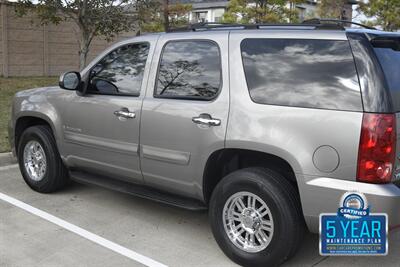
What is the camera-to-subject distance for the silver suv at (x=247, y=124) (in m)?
3.31

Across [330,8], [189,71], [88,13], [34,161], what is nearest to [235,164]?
[189,71]

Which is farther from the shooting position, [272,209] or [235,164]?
[235,164]

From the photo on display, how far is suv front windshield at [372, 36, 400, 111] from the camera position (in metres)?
3.38

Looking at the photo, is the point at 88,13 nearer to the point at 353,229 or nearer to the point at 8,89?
the point at 8,89

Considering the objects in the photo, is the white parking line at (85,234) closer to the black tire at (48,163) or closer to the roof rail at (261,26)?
the black tire at (48,163)

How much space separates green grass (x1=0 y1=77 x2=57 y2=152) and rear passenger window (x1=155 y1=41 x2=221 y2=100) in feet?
12.4

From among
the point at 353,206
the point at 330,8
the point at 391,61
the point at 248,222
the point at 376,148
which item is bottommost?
the point at 248,222

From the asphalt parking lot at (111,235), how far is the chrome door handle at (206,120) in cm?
110

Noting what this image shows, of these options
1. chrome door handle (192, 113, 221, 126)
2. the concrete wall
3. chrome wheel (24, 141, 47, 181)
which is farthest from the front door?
the concrete wall

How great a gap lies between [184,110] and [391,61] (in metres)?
1.64

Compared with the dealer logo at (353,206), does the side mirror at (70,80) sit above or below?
above

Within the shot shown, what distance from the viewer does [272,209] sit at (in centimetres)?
361

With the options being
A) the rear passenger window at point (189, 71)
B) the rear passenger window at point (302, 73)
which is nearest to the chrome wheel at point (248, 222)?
the rear passenger window at point (302, 73)

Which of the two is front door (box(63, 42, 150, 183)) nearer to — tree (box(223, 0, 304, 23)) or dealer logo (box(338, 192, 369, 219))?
dealer logo (box(338, 192, 369, 219))
